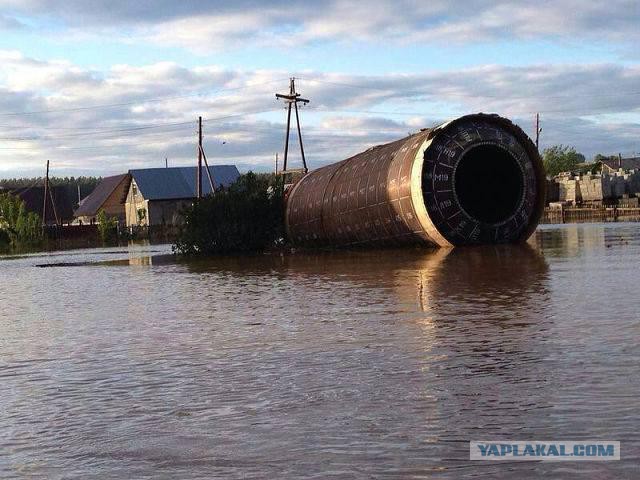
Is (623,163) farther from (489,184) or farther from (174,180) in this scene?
(489,184)

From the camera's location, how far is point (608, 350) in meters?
7.63

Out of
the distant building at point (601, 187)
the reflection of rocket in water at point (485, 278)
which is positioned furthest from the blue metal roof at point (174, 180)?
the reflection of rocket in water at point (485, 278)

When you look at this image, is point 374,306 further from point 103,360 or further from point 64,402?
point 64,402

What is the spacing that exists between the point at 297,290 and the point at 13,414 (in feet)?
28.2

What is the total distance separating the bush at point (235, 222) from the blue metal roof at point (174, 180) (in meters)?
45.9

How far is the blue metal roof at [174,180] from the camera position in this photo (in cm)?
7900

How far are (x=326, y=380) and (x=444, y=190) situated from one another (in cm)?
1640

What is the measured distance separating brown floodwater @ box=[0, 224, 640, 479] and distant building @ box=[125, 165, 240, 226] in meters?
64.6

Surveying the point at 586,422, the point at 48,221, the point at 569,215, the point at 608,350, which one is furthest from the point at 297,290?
the point at 48,221

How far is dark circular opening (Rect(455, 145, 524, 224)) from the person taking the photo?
82.6 feet

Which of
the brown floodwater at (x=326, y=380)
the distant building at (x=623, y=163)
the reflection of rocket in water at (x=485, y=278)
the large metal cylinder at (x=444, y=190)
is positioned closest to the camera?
the brown floodwater at (x=326, y=380)

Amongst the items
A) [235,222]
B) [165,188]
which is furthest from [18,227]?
[235,222]

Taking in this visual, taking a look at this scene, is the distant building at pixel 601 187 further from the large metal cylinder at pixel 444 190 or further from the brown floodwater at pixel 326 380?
the brown floodwater at pixel 326 380

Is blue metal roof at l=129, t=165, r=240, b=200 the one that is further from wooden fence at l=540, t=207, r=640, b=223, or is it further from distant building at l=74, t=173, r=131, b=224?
wooden fence at l=540, t=207, r=640, b=223
